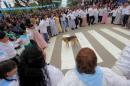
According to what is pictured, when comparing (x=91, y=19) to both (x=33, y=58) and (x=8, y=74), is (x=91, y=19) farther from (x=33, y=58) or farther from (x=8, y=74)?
(x=33, y=58)

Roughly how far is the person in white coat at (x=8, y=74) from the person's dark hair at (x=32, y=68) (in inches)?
7.9

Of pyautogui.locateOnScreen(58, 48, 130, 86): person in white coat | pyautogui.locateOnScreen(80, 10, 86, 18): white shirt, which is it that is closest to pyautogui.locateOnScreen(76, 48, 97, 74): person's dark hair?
pyautogui.locateOnScreen(58, 48, 130, 86): person in white coat

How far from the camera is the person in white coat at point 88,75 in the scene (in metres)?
3.07

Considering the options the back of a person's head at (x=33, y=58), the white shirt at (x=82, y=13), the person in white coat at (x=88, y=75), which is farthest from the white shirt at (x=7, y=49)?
the white shirt at (x=82, y=13)

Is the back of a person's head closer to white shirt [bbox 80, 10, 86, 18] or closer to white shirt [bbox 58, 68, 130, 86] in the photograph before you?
white shirt [bbox 58, 68, 130, 86]

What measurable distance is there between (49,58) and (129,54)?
7.80m

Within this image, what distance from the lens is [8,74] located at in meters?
3.84

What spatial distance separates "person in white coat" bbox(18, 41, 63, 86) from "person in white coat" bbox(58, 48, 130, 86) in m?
0.47

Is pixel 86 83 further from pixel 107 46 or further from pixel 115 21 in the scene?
pixel 115 21

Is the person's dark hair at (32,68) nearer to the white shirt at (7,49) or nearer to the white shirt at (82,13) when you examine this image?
the white shirt at (7,49)

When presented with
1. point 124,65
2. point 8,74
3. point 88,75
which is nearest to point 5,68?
point 8,74

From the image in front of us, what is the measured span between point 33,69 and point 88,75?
79 centimetres

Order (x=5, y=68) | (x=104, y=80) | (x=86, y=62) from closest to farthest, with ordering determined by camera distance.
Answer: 1. (x=86, y=62)
2. (x=104, y=80)
3. (x=5, y=68)

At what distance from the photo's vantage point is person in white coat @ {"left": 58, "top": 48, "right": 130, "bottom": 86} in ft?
10.1
